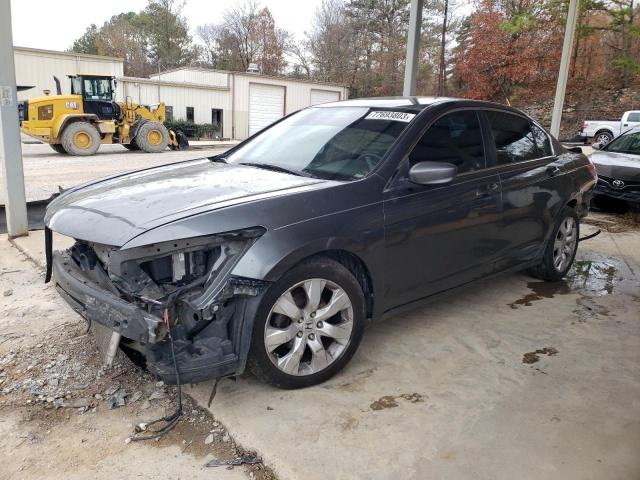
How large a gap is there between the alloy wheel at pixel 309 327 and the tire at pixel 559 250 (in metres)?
2.51

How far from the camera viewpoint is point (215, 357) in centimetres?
249

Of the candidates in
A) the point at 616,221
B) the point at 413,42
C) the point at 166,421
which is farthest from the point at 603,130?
the point at 166,421

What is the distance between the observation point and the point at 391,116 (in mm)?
3504

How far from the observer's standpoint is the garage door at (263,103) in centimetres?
3152

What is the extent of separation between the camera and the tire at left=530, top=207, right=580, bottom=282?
463 cm

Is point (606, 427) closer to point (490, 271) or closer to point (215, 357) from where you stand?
point (490, 271)

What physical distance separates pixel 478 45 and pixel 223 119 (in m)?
15.6

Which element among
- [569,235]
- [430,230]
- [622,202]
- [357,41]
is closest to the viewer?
[430,230]

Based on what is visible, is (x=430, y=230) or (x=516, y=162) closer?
(x=430, y=230)

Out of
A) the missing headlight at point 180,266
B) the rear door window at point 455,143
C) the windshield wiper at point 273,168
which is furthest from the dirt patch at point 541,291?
the missing headlight at point 180,266

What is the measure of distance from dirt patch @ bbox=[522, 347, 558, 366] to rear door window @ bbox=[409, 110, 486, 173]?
50.5 inches

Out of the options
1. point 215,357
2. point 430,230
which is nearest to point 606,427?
point 430,230

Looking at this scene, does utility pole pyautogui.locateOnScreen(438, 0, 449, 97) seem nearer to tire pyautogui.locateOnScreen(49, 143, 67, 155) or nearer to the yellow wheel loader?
the yellow wheel loader

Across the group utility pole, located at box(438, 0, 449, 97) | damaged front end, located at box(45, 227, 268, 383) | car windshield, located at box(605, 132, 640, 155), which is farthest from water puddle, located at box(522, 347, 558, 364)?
utility pole, located at box(438, 0, 449, 97)
